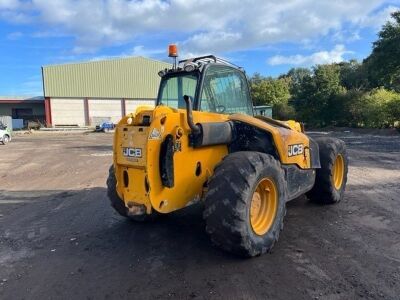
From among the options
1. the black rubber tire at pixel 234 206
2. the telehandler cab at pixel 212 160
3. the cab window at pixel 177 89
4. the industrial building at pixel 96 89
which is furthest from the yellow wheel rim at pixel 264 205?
the industrial building at pixel 96 89

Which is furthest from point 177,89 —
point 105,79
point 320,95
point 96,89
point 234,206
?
point 105,79

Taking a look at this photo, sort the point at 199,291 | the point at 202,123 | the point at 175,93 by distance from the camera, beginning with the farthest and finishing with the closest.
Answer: the point at 175,93, the point at 202,123, the point at 199,291

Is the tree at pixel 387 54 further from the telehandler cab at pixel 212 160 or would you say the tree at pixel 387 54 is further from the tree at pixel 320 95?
the telehandler cab at pixel 212 160

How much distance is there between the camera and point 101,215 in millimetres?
6969

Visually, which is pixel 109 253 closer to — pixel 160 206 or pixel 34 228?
pixel 160 206

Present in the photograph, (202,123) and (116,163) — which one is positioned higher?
(202,123)

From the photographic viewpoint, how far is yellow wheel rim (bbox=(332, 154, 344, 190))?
757 cm

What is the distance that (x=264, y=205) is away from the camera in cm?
527

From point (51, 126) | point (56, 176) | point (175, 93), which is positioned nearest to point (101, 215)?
point (175, 93)

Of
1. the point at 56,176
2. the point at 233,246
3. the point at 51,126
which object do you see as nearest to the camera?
the point at 233,246

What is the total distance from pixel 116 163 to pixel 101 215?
2.22 meters

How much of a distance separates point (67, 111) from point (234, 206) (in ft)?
160

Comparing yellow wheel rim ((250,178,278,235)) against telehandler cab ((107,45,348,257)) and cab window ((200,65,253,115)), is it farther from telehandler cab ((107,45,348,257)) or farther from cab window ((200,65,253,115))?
cab window ((200,65,253,115))

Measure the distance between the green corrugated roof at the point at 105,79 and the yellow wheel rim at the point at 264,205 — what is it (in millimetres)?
48044
